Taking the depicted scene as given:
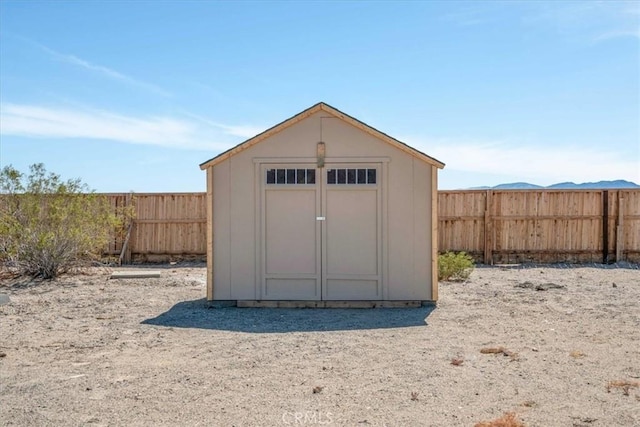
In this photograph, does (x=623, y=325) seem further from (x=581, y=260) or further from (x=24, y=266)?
(x=24, y=266)

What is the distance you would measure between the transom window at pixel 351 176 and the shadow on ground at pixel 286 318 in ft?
6.37

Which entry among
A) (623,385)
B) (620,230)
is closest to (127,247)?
(620,230)

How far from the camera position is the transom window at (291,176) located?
9141mm

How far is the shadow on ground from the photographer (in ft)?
24.7

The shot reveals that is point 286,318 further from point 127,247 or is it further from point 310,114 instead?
point 127,247

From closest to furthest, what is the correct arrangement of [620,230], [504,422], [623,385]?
[504,422], [623,385], [620,230]

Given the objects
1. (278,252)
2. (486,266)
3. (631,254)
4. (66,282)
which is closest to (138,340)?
(278,252)

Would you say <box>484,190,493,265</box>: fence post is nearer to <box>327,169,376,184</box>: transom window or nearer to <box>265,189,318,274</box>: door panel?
<box>327,169,376,184</box>: transom window

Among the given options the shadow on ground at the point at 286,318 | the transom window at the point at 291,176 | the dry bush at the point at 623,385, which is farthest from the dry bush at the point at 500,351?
the transom window at the point at 291,176

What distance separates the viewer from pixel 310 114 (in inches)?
360

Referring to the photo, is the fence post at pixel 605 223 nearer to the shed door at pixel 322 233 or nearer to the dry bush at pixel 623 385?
the shed door at pixel 322 233

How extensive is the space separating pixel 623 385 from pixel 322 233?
196 inches

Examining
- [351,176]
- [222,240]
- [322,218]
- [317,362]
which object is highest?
[351,176]

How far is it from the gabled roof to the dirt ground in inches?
88.8
